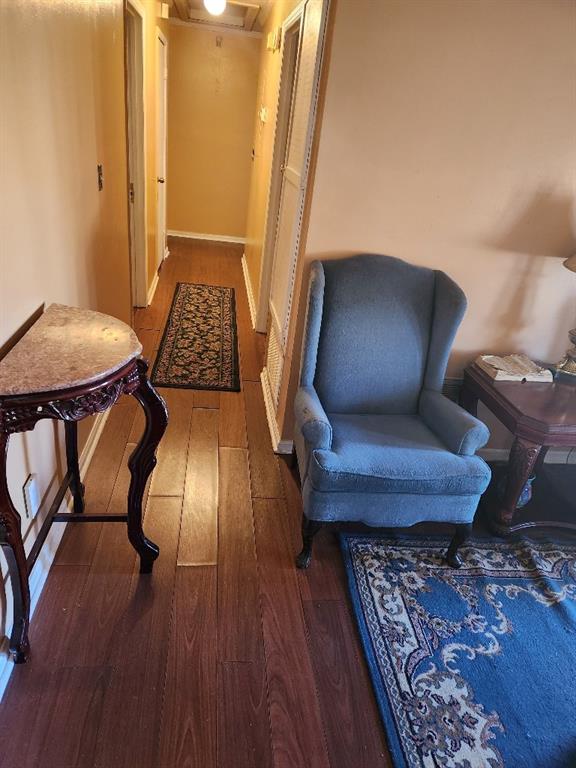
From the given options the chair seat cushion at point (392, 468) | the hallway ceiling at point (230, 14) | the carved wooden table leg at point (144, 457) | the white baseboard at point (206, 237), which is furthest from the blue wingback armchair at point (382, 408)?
the white baseboard at point (206, 237)

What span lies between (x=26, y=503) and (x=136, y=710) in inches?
27.1

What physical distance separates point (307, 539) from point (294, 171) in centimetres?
175

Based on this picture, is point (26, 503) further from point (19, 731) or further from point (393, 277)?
point (393, 277)

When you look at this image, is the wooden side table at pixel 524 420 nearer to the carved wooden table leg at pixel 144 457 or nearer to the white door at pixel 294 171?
the white door at pixel 294 171

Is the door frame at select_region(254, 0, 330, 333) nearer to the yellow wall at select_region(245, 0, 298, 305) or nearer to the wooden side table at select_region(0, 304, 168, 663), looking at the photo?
the yellow wall at select_region(245, 0, 298, 305)

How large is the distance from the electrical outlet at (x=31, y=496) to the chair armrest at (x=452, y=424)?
147 cm

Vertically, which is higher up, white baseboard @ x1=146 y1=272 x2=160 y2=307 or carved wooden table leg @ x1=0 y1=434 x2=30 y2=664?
carved wooden table leg @ x1=0 y1=434 x2=30 y2=664

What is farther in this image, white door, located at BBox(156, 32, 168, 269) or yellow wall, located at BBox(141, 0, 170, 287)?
white door, located at BBox(156, 32, 168, 269)

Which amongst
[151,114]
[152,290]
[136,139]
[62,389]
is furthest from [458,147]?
[152,290]

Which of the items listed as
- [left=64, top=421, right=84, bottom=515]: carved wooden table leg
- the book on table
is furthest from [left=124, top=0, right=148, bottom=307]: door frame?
the book on table

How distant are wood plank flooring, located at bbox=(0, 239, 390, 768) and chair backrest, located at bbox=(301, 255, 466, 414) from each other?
581 millimetres

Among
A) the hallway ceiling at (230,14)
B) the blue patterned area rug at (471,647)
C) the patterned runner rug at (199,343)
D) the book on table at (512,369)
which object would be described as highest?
the hallway ceiling at (230,14)

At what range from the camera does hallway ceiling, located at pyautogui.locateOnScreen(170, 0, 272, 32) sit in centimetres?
481

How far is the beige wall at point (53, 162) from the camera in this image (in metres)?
1.41
